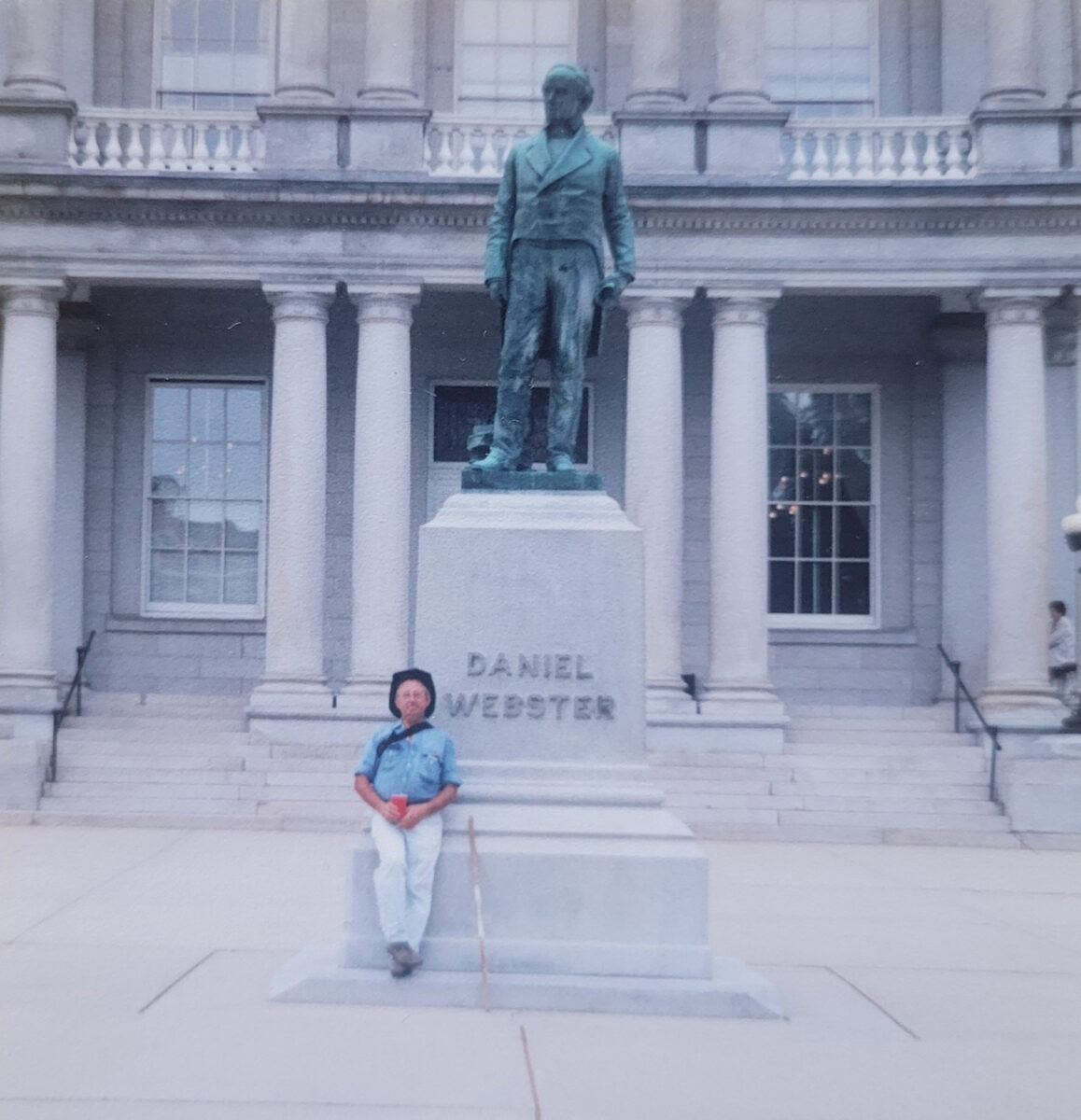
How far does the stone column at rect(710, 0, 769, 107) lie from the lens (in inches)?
720

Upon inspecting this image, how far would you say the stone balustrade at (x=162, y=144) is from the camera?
1836cm

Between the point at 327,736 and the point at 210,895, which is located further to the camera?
the point at 327,736

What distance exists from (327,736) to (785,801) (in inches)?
201

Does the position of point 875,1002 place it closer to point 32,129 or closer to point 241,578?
point 241,578

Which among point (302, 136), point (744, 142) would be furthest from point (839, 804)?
point (302, 136)

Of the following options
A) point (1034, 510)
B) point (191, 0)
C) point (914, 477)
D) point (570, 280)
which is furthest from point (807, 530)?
point (570, 280)

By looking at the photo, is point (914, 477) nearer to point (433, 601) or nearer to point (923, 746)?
point (923, 746)

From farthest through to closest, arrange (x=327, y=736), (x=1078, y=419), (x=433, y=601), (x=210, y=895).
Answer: (x=1078, y=419), (x=327, y=736), (x=210, y=895), (x=433, y=601)

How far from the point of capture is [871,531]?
810 inches

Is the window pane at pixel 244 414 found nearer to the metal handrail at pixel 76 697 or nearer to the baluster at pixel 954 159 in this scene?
the metal handrail at pixel 76 697

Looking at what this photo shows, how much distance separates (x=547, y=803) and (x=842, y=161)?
1292 cm

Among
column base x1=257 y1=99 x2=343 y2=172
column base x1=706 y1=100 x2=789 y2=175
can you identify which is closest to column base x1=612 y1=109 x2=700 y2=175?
column base x1=706 y1=100 x2=789 y2=175

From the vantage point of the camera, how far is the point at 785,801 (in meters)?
16.2

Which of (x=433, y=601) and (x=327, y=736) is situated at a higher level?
(x=433, y=601)
